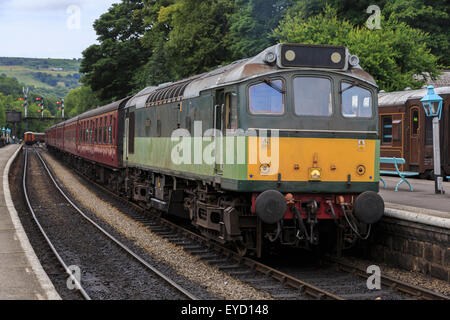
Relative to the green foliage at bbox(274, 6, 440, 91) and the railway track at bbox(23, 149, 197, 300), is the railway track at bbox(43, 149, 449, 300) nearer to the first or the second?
the railway track at bbox(23, 149, 197, 300)

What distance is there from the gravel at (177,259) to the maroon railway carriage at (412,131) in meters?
11.1

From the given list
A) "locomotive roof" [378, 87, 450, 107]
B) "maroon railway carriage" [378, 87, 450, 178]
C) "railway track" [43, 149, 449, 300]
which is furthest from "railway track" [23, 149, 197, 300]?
"locomotive roof" [378, 87, 450, 107]

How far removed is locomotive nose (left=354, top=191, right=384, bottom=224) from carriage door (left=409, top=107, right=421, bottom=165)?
13073 millimetres

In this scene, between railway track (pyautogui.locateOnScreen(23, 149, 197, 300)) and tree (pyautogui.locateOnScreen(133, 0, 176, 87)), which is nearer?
railway track (pyautogui.locateOnScreen(23, 149, 197, 300))

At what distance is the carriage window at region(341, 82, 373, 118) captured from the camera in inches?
396

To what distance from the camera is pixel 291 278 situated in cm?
911

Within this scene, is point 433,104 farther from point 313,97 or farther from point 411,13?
point 411,13

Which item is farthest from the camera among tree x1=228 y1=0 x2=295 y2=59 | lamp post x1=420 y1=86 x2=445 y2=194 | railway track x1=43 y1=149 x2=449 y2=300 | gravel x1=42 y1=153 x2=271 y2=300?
tree x1=228 y1=0 x2=295 y2=59

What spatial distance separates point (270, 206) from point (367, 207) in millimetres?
1679

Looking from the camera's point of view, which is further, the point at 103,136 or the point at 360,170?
the point at 103,136

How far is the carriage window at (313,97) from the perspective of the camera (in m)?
9.81

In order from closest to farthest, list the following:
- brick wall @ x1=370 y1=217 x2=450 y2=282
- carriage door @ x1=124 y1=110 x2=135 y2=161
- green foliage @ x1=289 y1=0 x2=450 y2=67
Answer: brick wall @ x1=370 y1=217 x2=450 y2=282 → carriage door @ x1=124 y1=110 x2=135 y2=161 → green foliage @ x1=289 y1=0 x2=450 y2=67

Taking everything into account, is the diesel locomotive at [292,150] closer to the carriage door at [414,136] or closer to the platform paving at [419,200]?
the platform paving at [419,200]

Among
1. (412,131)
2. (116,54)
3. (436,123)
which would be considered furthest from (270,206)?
(116,54)
